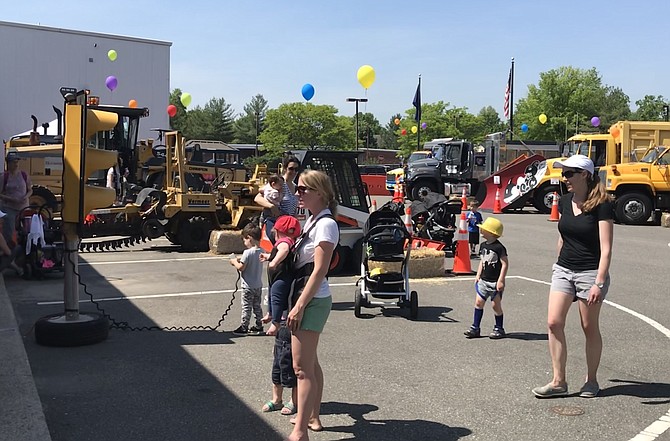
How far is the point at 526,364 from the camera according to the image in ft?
20.1

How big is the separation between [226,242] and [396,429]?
9121mm

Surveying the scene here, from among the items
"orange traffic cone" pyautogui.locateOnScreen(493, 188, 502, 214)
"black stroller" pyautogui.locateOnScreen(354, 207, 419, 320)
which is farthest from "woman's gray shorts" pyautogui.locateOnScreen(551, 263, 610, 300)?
"orange traffic cone" pyautogui.locateOnScreen(493, 188, 502, 214)

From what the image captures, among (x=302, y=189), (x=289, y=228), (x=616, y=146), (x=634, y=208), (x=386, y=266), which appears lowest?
(x=386, y=266)

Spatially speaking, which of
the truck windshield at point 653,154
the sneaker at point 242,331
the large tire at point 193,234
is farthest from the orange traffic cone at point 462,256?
the truck windshield at point 653,154

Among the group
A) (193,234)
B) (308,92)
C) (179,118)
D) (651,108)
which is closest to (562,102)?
(651,108)

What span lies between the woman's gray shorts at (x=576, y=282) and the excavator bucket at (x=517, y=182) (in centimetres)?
1960

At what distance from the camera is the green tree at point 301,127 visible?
7525 centimetres

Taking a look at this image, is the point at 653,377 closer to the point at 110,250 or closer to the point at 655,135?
the point at 110,250

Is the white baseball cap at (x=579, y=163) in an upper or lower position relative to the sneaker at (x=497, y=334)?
Result: upper

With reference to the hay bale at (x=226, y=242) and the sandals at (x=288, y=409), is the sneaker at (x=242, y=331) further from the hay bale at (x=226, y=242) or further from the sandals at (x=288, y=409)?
the hay bale at (x=226, y=242)

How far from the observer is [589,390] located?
525 cm

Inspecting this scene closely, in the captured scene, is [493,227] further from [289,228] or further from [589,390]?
[289,228]

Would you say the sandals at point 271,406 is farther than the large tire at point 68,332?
No

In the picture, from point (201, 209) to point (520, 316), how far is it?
777 cm
